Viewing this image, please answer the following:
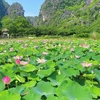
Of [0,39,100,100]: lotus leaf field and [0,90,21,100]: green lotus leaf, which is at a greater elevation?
[0,90,21,100]: green lotus leaf

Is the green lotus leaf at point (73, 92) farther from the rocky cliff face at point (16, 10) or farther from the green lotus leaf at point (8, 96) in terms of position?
the rocky cliff face at point (16, 10)

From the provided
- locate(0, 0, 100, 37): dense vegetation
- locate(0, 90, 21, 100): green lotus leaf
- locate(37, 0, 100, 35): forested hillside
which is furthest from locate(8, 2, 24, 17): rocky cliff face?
locate(0, 90, 21, 100): green lotus leaf

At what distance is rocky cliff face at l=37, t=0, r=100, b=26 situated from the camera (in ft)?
323

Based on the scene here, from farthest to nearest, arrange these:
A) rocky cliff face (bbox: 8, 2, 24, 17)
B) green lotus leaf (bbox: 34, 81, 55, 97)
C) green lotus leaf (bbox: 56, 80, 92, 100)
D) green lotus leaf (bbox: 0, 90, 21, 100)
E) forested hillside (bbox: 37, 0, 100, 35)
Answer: rocky cliff face (bbox: 8, 2, 24, 17) < forested hillside (bbox: 37, 0, 100, 35) < green lotus leaf (bbox: 34, 81, 55, 97) < green lotus leaf (bbox: 56, 80, 92, 100) < green lotus leaf (bbox: 0, 90, 21, 100)

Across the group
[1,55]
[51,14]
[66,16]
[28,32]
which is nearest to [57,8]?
[51,14]

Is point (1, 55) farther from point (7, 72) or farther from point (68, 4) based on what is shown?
point (68, 4)

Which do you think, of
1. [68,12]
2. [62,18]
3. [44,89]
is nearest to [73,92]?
[44,89]

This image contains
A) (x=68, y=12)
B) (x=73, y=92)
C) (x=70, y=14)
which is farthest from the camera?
(x=68, y=12)

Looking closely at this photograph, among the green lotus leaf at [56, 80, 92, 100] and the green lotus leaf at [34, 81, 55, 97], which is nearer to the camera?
the green lotus leaf at [56, 80, 92, 100]

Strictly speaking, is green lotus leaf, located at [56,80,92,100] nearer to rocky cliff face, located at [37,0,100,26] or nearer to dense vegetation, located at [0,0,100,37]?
dense vegetation, located at [0,0,100,37]

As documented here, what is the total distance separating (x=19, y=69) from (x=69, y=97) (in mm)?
983

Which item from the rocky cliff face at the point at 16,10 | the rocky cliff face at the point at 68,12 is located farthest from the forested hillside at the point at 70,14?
the rocky cliff face at the point at 16,10

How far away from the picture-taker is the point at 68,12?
117938 mm

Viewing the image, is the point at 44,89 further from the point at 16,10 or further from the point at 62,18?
the point at 16,10
